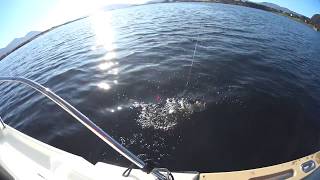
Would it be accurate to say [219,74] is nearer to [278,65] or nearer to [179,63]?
[179,63]

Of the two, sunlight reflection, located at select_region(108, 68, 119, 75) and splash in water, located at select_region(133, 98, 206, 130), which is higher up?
splash in water, located at select_region(133, 98, 206, 130)

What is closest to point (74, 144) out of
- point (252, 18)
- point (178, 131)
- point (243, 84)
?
point (178, 131)

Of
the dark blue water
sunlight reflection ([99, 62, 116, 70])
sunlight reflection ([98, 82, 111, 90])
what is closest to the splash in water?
the dark blue water

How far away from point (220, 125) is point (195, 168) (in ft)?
6.46

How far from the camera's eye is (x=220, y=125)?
8461mm

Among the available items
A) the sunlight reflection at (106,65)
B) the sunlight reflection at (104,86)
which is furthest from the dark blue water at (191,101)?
the sunlight reflection at (106,65)

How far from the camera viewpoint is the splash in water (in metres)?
8.73

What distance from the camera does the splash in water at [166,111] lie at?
8.73m

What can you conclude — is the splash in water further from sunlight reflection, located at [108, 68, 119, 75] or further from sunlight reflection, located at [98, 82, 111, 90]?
sunlight reflection, located at [108, 68, 119, 75]

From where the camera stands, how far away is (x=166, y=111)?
9.41m

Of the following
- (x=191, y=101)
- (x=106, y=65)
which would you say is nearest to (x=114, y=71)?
(x=106, y=65)

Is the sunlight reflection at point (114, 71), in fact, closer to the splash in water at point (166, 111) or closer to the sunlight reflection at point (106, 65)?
the sunlight reflection at point (106, 65)

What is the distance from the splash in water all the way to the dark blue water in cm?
3

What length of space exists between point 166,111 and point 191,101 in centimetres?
107
